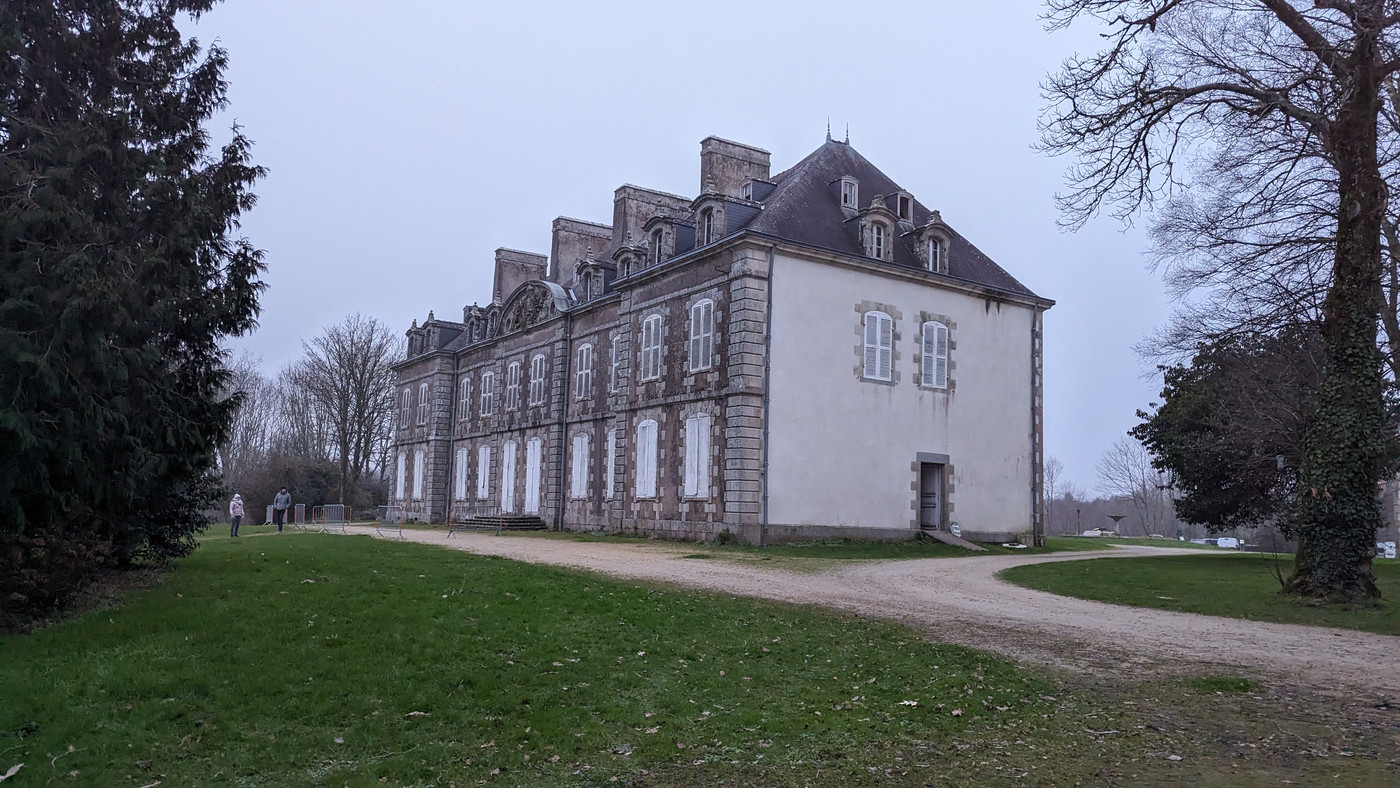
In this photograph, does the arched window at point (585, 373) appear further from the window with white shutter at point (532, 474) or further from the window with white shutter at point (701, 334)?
the window with white shutter at point (701, 334)

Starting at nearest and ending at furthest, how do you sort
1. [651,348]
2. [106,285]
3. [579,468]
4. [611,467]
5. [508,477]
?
[106,285]
[651,348]
[611,467]
[579,468]
[508,477]

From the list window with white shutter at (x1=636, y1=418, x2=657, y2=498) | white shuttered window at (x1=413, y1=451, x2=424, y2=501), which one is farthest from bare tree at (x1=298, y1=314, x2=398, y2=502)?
window with white shutter at (x1=636, y1=418, x2=657, y2=498)

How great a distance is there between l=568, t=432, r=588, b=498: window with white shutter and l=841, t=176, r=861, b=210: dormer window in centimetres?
1091

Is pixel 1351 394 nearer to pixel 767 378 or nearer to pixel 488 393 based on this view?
pixel 767 378

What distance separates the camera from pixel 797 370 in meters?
24.2

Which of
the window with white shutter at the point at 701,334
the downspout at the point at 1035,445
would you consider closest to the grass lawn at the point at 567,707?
the window with white shutter at the point at 701,334

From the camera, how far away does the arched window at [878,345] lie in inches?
998

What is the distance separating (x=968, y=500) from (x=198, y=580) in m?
19.2

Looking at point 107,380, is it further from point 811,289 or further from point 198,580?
point 811,289

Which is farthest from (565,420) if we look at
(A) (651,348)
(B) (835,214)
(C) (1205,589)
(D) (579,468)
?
(C) (1205,589)

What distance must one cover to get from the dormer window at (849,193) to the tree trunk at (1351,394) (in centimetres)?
1456

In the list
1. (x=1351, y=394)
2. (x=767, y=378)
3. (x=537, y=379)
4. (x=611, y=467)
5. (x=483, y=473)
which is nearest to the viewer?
(x=1351, y=394)

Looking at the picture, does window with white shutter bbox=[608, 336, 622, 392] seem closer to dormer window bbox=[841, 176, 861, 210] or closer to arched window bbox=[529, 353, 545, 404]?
arched window bbox=[529, 353, 545, 404]

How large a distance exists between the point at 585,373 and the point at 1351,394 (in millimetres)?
22858
